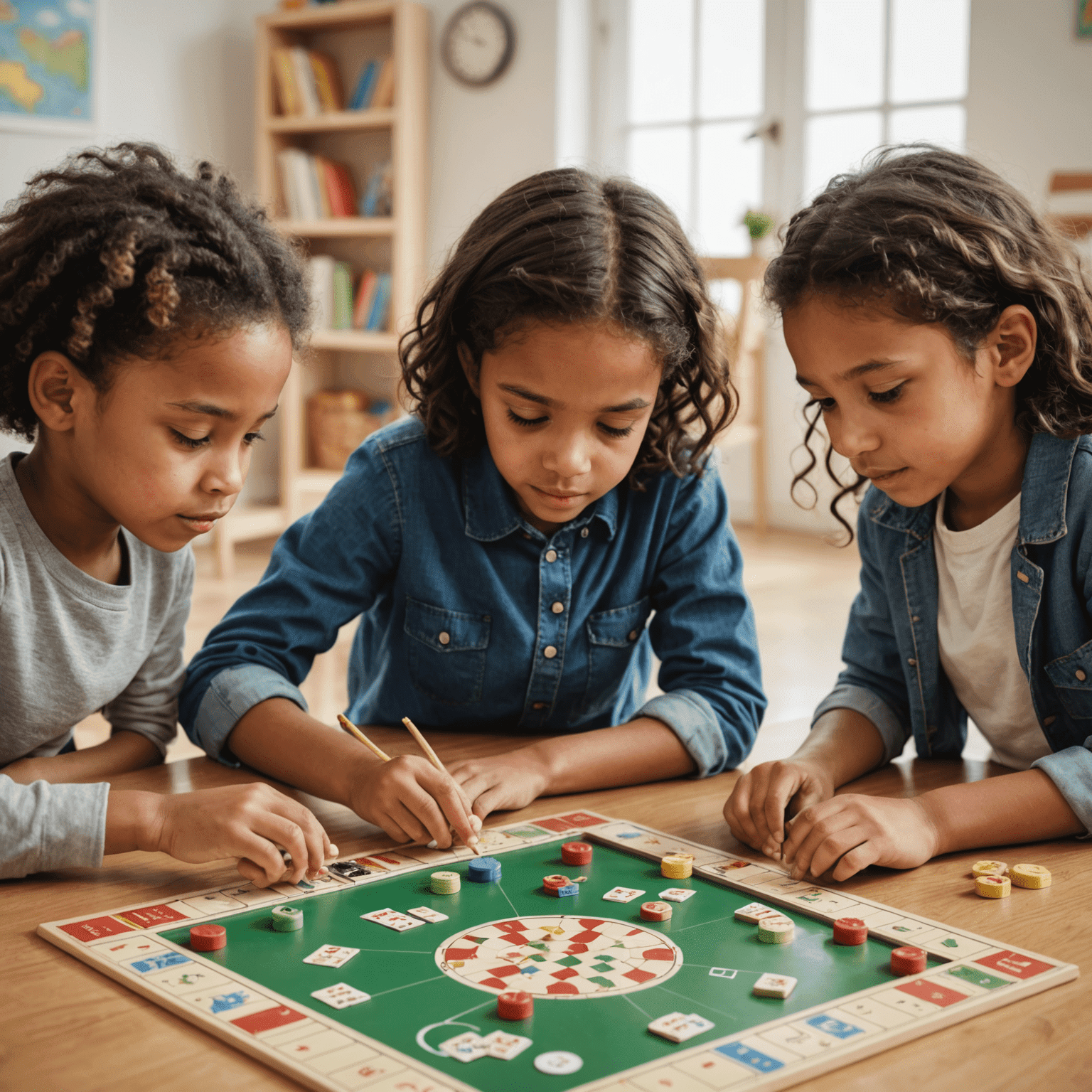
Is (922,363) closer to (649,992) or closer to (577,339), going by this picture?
(577,339)

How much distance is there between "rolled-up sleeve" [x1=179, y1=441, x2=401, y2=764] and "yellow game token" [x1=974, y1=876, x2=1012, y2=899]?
2.14 ft

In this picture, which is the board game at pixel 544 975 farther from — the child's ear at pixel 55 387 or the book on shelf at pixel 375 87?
the book on shelf at pixel 375 87

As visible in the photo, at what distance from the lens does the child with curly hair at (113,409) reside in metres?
1.09

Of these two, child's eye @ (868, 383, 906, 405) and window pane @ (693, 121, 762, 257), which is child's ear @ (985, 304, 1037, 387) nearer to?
child's eye @ (868, 383, 906, 405)

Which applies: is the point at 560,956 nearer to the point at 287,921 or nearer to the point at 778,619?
the point at 287,921

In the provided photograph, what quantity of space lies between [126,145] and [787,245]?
66 centimetres

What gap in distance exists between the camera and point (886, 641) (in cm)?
140

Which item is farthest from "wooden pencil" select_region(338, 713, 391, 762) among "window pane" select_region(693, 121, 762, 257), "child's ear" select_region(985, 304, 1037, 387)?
"window pane" select_region(693, 121, 762, 257)

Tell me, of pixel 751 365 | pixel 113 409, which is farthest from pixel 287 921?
pixel 751 365

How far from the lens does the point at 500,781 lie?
1127mm

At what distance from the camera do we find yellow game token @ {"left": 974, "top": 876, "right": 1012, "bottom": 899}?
0.94 m

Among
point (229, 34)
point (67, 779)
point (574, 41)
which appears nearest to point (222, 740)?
point (67, 779)

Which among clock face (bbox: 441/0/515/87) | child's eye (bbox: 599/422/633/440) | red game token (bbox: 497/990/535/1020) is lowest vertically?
red game token (bbox: 497/990/535/1020)

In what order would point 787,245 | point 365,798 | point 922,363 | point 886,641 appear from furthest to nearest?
point 886,641 → point 787,245 → point 922,363 → point 365,798
